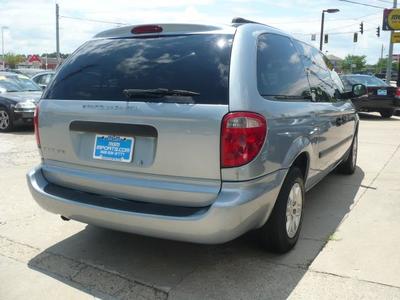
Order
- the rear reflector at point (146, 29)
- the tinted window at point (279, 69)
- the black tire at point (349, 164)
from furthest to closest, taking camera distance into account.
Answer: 1. the black tire at point (349, 164)
2. the rear reflector at point (146, 29)
3. the tinted window at point (279, 69)

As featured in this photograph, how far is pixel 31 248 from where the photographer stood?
4.01 meters

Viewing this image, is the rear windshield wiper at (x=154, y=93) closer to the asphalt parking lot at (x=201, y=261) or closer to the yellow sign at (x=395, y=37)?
the asphalt parking lot at (x=201, y=261)

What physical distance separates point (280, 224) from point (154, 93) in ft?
4.55

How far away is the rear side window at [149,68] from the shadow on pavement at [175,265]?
128cm

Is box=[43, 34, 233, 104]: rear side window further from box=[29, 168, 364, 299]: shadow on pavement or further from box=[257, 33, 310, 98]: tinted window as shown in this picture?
box=[29, 168, 364, 299]: shadow on pavement

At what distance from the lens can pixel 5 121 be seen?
37.6 feet

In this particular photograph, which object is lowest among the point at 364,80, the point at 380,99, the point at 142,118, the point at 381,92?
the point at 380,99

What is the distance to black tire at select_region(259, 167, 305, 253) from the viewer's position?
3.61 m

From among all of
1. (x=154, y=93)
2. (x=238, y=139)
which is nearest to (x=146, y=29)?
(x=154, y=93)

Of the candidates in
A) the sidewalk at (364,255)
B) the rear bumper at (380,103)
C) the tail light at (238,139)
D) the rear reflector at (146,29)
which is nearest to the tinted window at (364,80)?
the rear bumper at (380,103)

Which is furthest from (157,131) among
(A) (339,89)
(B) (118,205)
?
(A) (339,89)

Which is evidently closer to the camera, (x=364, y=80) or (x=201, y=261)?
(x=201, y=261)

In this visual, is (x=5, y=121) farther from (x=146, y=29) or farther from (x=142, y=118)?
(x=142, y=118)

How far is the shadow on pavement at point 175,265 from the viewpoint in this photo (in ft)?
10.8
